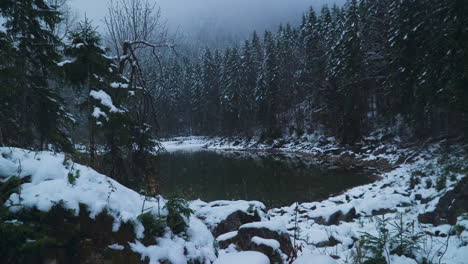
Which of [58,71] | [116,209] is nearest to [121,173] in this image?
[58,71]

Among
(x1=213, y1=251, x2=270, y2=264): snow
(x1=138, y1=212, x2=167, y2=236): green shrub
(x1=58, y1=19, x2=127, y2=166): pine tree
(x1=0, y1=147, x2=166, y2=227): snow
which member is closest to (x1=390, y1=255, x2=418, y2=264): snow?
(x1=213, y1=251, x2=270, y2=264): snow

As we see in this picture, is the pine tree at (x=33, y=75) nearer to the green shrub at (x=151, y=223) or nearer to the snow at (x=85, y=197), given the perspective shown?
the snow at (x=85, y=197)

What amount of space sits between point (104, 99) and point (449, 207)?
935 cm

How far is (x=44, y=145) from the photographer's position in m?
8.72

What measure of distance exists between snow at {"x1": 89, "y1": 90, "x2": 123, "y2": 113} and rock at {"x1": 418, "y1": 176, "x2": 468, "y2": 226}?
857 centimetres

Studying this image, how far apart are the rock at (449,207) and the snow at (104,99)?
8.57 metres

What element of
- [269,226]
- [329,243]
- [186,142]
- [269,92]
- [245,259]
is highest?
[269,92]

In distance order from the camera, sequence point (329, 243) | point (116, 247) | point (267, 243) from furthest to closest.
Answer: point (329, 243), point (267, 243), point (116, 247)

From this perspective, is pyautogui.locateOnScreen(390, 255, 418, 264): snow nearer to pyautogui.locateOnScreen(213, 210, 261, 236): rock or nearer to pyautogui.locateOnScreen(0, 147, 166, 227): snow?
pyautogui.locateOnScreen(0, 147, 166, 227): snow

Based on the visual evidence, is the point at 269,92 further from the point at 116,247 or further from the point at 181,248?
the point at 116,247

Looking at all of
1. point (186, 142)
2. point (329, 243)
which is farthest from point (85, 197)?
point (186, 142)

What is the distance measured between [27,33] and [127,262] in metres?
8.57

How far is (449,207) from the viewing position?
6.08 metres

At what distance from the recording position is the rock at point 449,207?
224 inches
